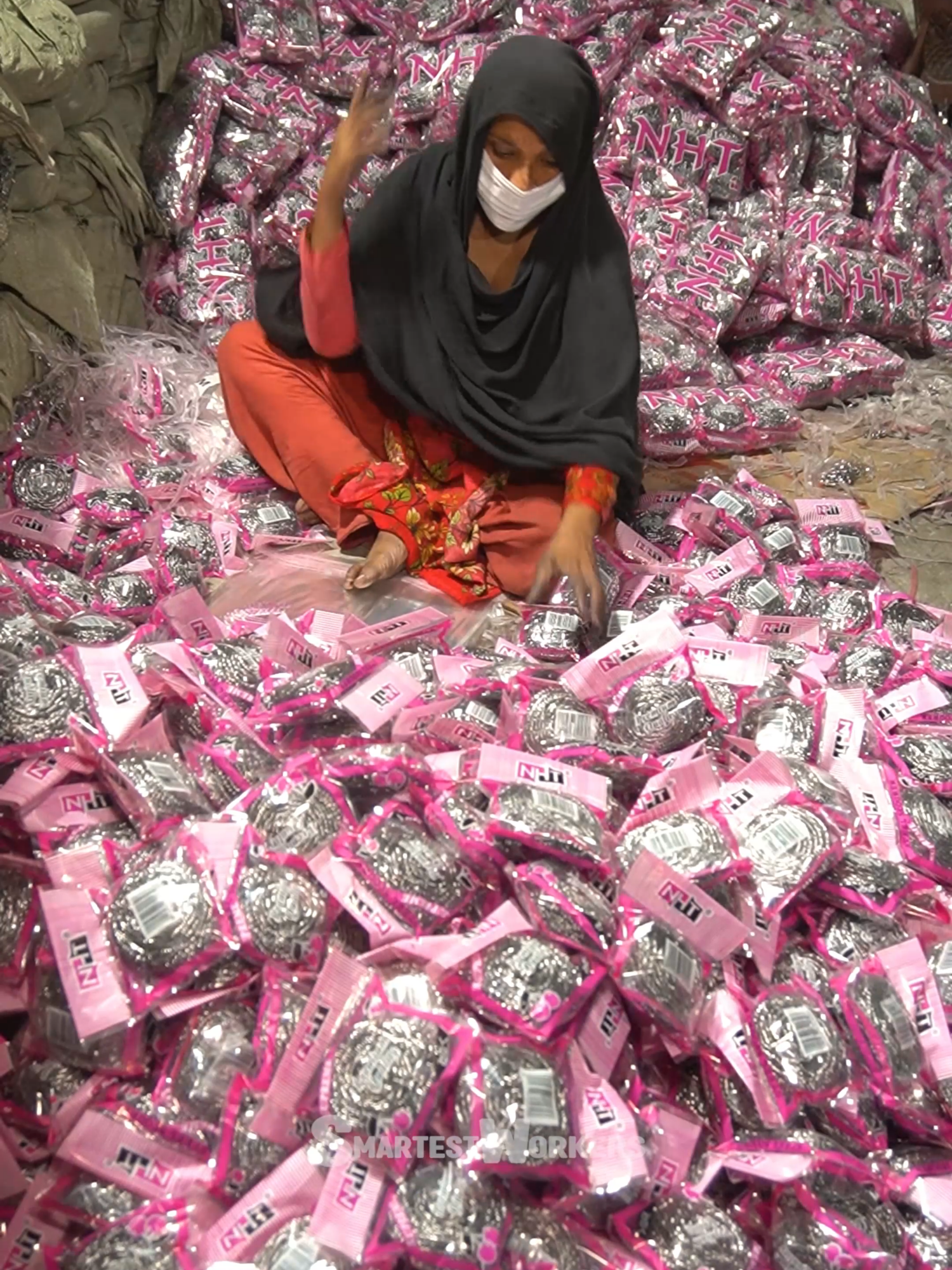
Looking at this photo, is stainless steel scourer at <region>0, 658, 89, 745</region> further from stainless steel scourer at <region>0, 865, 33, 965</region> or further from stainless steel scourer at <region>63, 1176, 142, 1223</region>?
stainless steel scourer at <region>63, 1176, 142, 1223</region>

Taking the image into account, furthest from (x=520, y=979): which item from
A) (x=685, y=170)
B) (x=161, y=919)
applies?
(x=685, y=170)

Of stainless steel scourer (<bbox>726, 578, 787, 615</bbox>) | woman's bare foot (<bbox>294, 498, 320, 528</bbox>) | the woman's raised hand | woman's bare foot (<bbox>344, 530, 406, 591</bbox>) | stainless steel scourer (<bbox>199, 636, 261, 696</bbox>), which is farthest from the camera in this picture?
woman's bare foot (<bbox>294, 498, 320, 528</bbox>)

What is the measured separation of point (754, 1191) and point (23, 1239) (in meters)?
0.70

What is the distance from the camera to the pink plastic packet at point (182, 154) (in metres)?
2.54

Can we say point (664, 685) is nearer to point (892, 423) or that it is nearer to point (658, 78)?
point (892, 423)

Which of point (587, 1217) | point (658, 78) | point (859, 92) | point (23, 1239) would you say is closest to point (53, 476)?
point (23, 1239)

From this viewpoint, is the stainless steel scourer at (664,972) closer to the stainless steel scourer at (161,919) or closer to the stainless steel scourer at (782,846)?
the stainless steel scourer at (782,846)

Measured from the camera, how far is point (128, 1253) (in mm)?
907

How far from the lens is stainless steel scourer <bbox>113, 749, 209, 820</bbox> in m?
1.17

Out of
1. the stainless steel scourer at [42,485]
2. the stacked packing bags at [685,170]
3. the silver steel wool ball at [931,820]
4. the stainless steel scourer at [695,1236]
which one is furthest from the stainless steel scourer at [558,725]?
the stacked packing bags at [685,170]

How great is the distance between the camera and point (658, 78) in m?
2.72

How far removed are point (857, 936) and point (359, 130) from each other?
1350mm

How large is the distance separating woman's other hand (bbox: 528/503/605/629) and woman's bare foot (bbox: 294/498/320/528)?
1.58ft

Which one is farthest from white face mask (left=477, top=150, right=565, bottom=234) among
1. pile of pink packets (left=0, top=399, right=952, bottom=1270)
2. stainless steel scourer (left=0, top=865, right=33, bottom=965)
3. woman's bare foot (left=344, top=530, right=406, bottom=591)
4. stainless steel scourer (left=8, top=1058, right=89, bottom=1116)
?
stainless steel scourer (left=8, top=1058, right=89, bottom=1116)
